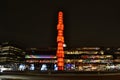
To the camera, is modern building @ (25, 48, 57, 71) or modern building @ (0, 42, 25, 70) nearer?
modern building @ (25, 48, 57, 71)

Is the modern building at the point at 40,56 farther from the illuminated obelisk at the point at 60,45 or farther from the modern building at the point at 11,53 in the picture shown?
the illuminated obelisk at the point at 60,45

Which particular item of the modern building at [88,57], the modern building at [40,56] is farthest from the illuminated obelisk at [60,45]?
the modern building at [40,56]

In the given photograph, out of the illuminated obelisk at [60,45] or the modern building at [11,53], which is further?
the modern building at [11,53]

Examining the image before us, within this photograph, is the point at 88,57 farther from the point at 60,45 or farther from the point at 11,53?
the point at 60,45

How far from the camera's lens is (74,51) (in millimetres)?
162500

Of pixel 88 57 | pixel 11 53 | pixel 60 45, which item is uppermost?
pixel 11 53

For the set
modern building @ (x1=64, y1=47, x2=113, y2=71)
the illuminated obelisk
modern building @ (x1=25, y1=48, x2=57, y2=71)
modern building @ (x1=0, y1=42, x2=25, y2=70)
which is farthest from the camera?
modern building @ (x1=0, y1=42, x2=25, y2=70)

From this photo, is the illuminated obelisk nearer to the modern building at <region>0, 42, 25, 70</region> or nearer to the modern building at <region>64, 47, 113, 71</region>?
the modern building at <region>64, 47, 113, 71</region>

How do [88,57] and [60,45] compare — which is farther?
[88,57]

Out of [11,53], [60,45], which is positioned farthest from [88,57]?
[60,45]

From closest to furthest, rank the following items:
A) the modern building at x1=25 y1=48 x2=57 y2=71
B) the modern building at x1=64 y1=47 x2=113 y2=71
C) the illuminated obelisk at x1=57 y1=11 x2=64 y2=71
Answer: the illuminated obelisk at x1=57 y1=11 x2=64 y2=71 < the modern building at x1=64 y1=47 x2=113 y2=71 < the modern building at x1=25 y1=48 x2=57 y2=71

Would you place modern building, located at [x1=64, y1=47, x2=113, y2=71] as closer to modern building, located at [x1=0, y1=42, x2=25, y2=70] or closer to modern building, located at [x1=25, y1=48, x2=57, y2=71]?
modern building, located at [x1=25, y1=48, x2=57, y2=71]

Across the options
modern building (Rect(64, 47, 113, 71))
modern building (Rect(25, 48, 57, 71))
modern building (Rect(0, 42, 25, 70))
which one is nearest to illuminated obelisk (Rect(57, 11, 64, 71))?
modern building (Rect(64, 47, 113, 71))

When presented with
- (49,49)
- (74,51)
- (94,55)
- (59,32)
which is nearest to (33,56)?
(49,49)
